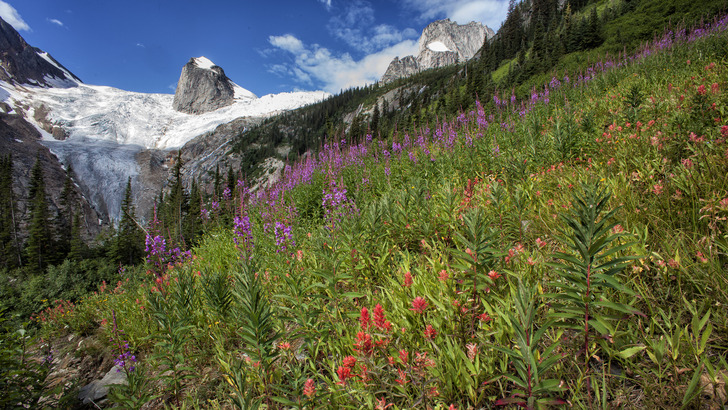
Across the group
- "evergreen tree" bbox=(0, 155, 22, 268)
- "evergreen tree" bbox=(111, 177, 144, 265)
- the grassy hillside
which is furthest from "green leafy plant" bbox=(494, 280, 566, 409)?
"evergreen tree" bbox=(0, 155, 22, 268)

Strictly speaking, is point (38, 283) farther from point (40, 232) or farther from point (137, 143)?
point (137, 143)

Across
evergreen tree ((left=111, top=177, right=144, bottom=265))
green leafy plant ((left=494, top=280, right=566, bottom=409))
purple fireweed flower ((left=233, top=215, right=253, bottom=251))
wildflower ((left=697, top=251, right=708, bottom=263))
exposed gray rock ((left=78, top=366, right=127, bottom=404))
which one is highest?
purple fireweed flower ((left=233, top=215, right=253, bottom=251))

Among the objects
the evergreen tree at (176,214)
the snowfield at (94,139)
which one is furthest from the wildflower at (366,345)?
the snowfield at (94,139)

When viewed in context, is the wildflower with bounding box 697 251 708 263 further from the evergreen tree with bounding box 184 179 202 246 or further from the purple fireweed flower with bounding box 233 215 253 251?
the evergreen tree with bounding box 184 179 202 246

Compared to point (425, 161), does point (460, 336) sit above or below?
below

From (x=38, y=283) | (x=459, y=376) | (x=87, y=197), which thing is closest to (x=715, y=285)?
(x=459, y=376)

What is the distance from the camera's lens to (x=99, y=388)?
393 cm

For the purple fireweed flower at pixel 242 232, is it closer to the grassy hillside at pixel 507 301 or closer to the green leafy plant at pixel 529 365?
the grassy hillside at pixel 507 301

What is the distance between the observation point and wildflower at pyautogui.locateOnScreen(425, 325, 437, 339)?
210cm

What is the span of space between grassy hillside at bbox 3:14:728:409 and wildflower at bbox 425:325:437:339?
0.21 ft

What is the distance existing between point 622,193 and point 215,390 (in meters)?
4.97

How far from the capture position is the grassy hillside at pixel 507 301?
1.60 m

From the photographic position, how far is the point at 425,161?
744cm

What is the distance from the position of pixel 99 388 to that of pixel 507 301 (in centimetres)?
553
